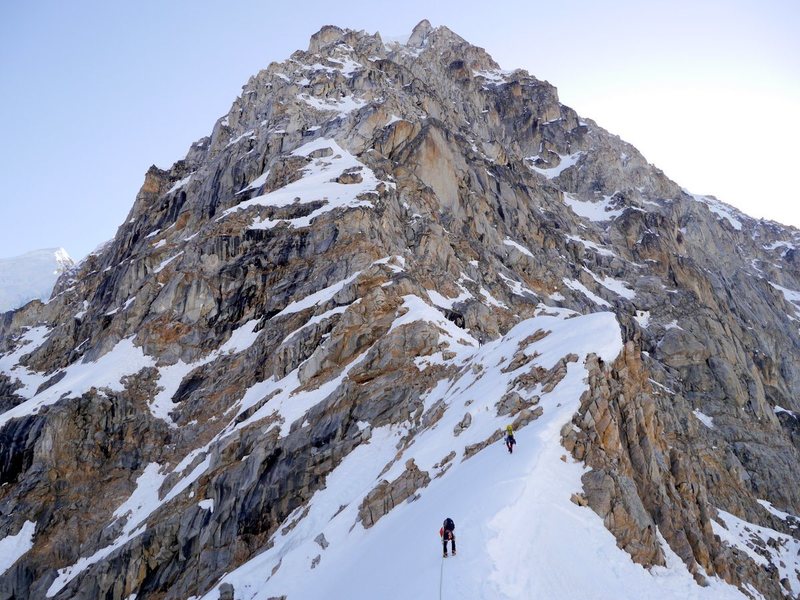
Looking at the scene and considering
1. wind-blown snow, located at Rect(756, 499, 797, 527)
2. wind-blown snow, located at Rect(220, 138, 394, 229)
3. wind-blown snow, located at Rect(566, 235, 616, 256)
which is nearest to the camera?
wind-blown snow, located at Rect(756, 499, 797, 527)

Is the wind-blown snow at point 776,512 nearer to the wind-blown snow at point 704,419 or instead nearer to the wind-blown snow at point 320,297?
the wind-blown snow at point 704,419

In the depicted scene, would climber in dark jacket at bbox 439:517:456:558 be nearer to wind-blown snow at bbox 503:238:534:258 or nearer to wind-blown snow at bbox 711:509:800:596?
wind-blown snow at bbox 711:509:800:596

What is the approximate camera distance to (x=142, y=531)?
3712 cm

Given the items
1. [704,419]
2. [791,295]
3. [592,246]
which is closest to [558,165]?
[592,246]

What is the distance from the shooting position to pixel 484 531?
16.5m

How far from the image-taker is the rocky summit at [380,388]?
19.6m

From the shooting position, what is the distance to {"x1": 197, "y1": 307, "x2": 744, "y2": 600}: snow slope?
1568 centimetres

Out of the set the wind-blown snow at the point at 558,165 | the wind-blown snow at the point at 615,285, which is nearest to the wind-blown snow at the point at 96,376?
the wind-blown snow at the point at 615,285

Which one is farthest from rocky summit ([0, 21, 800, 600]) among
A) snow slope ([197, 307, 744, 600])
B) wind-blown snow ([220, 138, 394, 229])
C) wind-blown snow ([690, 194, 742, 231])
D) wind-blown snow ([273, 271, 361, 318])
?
wind-blown snow ([690, 194, 742, 231])

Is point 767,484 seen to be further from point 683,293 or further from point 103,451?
point 103,451

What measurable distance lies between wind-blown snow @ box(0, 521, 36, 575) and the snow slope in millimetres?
21411

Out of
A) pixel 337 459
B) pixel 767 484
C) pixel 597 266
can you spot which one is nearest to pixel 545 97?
pixel 597 266

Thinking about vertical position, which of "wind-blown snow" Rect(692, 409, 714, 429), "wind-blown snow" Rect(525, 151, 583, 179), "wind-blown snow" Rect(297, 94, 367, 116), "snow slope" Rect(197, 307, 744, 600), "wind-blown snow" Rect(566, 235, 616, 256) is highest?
"wind-blown snow" Rect(525, 151, 583, 179)

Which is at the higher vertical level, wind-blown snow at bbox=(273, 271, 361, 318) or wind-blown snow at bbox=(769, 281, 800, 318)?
wind-blown snow at bbox=(769, 281, 800, 318)
